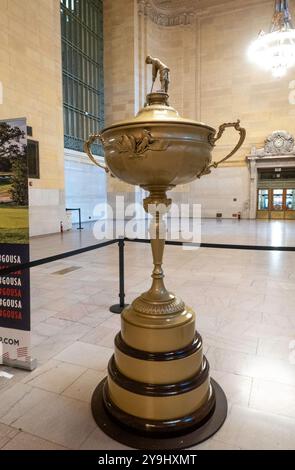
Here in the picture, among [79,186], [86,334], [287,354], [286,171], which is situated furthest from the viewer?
[286,171]

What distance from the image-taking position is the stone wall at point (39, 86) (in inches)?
359

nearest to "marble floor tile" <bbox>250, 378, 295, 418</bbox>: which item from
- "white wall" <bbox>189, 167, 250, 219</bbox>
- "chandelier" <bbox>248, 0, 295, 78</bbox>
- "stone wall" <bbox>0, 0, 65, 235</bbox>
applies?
"stone wall" <bbox>0, 0, 65, 235</bbox>

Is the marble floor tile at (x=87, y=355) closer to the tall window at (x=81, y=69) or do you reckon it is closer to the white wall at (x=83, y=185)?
the white wall at (x=83, y=185)

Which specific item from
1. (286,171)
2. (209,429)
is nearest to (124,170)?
(209,429)

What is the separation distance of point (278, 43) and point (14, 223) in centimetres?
1403

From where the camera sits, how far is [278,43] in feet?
41.3

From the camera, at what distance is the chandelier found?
11.0 meters

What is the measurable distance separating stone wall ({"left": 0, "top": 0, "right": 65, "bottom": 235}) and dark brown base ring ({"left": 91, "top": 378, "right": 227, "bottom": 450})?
9036mm

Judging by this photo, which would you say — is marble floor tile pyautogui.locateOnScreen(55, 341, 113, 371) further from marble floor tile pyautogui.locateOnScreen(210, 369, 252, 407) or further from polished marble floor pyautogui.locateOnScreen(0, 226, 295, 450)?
marble floor tile pyautogui.locateOnScreen(210, 369, 252, 407)

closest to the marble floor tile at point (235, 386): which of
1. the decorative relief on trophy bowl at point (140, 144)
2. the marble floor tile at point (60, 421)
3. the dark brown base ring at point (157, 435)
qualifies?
the dark brown base ring at point (157, 435)

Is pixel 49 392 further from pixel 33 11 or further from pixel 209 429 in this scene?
pixel 33 11

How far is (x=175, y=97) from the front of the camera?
744 inches

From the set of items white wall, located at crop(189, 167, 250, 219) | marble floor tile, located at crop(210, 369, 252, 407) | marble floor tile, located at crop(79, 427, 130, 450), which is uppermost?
white wall, located at crop(189, 167, 250, 219)

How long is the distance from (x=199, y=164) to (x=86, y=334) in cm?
214
